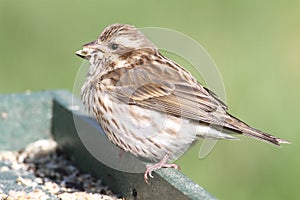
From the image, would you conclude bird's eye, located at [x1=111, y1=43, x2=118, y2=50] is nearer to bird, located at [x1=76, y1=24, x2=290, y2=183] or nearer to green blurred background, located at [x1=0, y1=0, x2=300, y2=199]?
bird, located at [x1=76, y1=24, x2=290, y2=183]

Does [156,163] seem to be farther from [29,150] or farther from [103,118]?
[29,150]

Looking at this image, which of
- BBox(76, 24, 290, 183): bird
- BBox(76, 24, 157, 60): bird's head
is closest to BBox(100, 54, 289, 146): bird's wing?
BBox(76, 24, 290, 183): bird

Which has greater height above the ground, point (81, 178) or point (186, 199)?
point (186, 199)

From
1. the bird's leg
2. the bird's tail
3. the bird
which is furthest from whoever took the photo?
the bird

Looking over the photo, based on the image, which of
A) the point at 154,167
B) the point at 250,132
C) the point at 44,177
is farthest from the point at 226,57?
the point at 154,167

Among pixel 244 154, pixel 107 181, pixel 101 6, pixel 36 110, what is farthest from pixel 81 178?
pixel 101 6

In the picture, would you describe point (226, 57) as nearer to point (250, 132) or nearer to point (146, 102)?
point (146, 102)
